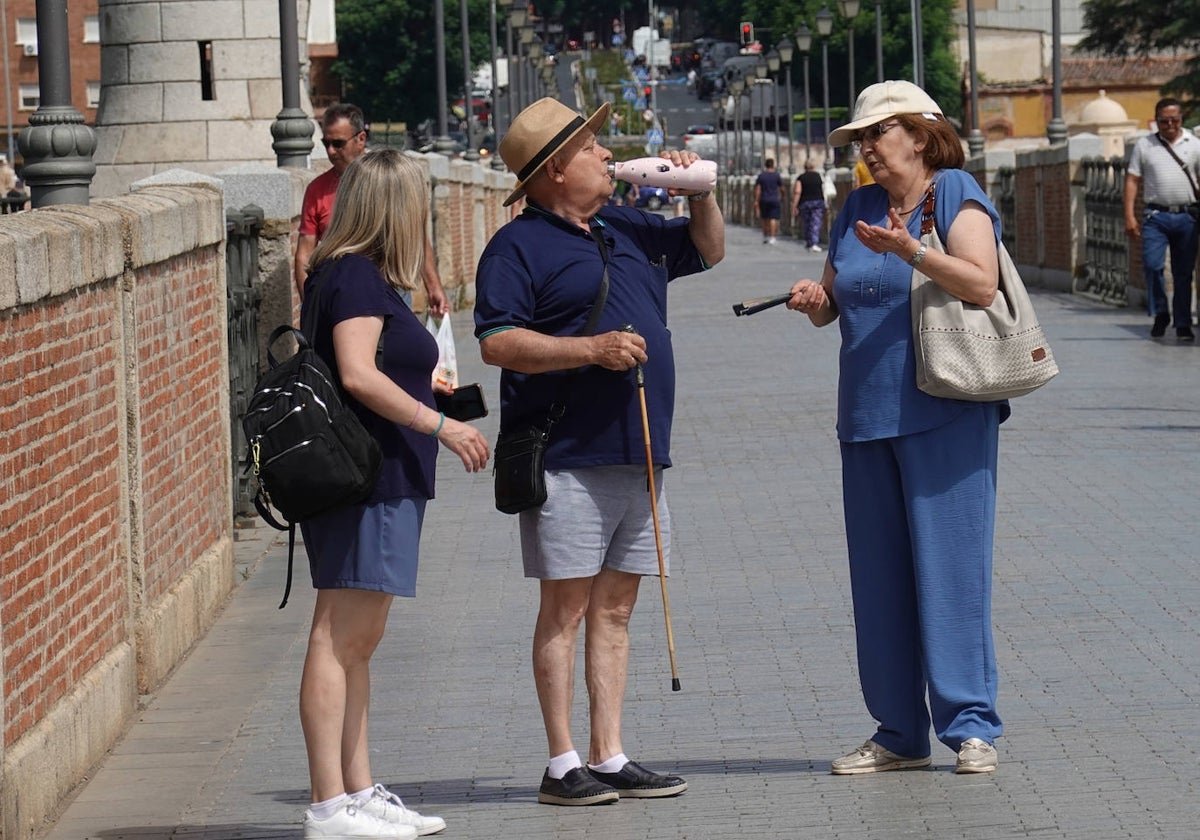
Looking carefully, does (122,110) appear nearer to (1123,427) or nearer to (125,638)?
(1123,427)

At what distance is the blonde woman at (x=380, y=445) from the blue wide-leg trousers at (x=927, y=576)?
120 centimetres

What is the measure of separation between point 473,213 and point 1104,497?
25003mm

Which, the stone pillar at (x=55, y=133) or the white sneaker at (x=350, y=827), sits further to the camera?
the stone pillar at (x=55, y=133)

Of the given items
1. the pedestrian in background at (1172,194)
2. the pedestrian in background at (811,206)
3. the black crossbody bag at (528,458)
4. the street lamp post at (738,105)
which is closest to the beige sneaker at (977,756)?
the black crossbody bag at (528,458)

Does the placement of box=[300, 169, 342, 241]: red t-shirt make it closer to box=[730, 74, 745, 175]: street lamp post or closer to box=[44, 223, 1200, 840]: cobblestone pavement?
box=[44, 223, 1200, 840]: cobblestone pavement

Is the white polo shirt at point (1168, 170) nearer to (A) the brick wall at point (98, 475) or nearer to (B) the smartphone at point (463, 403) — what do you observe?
(A) the brick wall at point (98, 475)

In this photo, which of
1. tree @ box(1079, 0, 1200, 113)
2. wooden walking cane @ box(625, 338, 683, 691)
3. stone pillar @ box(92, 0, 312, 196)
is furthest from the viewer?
tree @ box(1079, 0, 1200, 113)

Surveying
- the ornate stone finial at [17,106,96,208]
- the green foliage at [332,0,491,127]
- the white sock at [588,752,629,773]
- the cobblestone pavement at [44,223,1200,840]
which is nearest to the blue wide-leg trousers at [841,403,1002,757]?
the cobblestone pavement at [44,223,1200,840]

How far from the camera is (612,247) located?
614 centimetres

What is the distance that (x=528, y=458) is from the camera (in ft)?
19.6

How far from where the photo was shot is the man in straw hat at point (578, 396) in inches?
235

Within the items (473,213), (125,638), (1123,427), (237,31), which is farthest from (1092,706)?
(473,213)

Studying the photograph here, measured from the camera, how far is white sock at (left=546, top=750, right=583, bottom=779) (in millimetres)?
6156

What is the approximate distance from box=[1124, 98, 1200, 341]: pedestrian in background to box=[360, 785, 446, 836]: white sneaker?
47.3 ft
